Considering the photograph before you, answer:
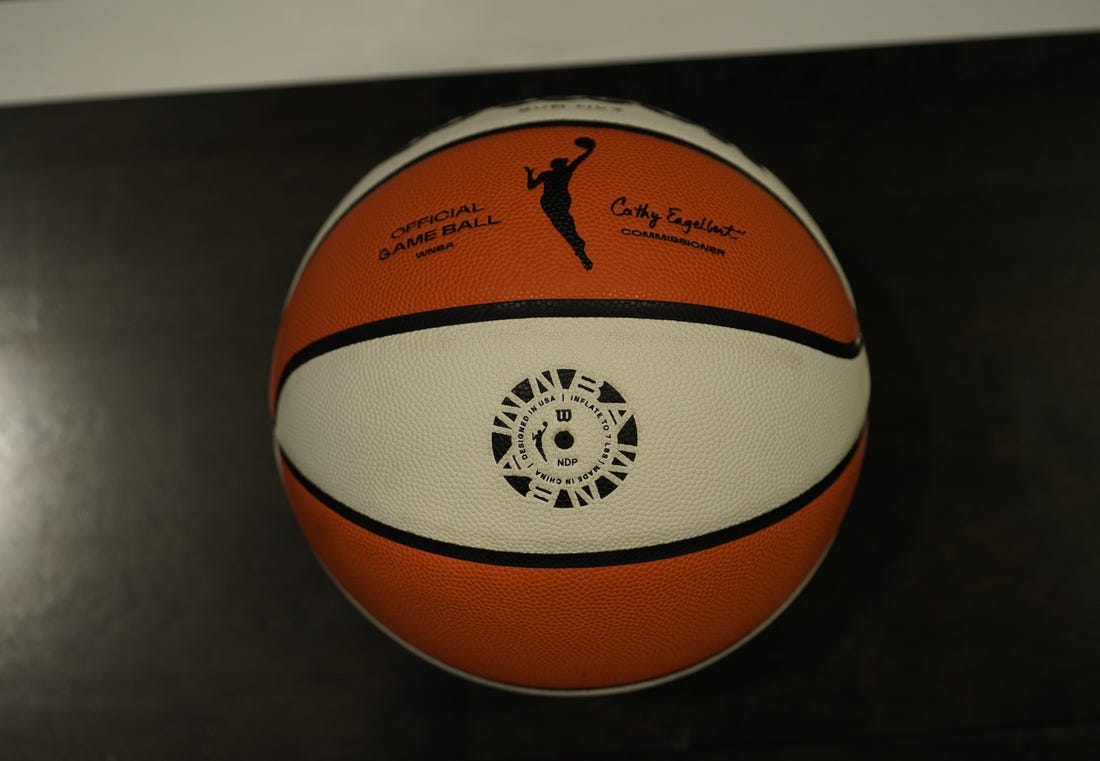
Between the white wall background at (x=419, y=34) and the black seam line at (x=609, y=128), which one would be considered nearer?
the black seam line at (x=609, y=128)

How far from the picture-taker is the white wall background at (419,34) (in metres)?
1.61

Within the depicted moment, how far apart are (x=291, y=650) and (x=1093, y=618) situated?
1226mm

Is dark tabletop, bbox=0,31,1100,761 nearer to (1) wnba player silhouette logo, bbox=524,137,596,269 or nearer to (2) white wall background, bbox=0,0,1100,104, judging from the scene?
(2) white wall background, bbox=0,0,1100,104

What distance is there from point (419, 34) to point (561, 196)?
965mm

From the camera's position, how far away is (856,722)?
1.22 m

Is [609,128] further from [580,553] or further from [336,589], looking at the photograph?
[336,589]

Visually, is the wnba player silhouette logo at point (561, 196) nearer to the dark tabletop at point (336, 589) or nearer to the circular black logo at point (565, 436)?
the circular black logo at point (565, 436)

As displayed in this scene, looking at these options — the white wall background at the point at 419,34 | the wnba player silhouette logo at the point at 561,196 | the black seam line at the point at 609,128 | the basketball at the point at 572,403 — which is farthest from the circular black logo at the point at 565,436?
the white wall background at the point at 419,34

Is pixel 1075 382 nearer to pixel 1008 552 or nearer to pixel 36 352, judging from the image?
pixel 1008 552

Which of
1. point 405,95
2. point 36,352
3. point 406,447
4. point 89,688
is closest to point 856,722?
point 406,447

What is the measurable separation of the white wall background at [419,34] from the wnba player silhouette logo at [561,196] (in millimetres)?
799

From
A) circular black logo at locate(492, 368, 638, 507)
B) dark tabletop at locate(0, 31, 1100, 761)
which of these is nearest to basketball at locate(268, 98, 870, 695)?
circular black logo at locate(492, 368, 638, 507)

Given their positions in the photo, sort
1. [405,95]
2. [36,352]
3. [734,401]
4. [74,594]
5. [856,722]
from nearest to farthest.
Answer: [734,401] < [856,722] < [74,594] < [36,352] < [405,95]

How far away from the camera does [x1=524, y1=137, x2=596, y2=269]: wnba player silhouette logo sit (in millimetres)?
843
